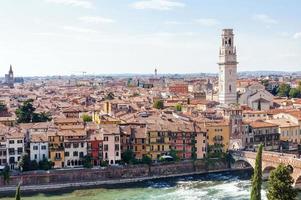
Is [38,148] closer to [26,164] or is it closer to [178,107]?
[26,164]

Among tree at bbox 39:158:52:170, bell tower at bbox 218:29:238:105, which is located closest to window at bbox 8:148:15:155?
tree at bbox 39:158:52:170

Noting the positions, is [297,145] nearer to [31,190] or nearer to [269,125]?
[269,125]

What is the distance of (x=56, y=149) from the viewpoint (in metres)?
49.7

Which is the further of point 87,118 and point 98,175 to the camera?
point 87,118

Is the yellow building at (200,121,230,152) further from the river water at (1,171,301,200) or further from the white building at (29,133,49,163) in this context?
the white building at (29,133,49,163)

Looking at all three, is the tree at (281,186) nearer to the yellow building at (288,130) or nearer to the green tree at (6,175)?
the green tree at (6,175)

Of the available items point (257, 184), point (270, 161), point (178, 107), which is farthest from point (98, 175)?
point (178, 107)

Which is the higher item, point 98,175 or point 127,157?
point 127,157

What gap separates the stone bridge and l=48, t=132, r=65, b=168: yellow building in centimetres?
1628

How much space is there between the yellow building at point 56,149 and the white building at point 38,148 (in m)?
0.43

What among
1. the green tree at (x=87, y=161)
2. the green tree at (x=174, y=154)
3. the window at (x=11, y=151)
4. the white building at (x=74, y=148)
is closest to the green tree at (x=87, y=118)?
the white building at (x=74, y=148)

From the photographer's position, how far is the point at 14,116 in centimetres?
6600

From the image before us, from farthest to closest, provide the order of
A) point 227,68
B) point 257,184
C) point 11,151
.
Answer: point 227,68
point 11,151
point 257,184

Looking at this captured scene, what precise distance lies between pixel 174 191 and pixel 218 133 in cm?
1319
